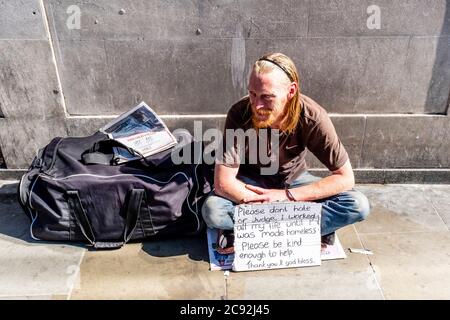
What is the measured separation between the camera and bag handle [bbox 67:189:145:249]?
2.73 meters

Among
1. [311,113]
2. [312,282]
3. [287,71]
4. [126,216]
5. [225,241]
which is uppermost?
[287,71]

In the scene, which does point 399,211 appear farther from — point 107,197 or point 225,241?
point 107,197

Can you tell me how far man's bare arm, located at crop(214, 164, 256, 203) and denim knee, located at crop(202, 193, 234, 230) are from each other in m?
0.05

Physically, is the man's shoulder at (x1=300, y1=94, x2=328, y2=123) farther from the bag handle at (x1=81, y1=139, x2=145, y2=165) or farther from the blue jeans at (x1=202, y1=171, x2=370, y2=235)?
the bag handle at (x1=81, y1=139, x2=145, y2=165)

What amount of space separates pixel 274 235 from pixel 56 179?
148 cm

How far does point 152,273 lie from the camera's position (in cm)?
266

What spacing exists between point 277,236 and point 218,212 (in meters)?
0.41

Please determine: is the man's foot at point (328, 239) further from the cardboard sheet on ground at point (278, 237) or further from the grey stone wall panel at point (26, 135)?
the grey stone wall panel at point (26, 135)

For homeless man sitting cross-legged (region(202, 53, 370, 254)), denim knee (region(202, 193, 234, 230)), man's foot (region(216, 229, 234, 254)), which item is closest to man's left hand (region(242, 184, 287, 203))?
homeless man sitting cross-legged (region(202, 53, 370, 254))

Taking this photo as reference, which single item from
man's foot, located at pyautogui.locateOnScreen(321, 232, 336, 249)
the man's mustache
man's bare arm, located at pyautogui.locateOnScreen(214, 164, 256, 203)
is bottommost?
man's foot, located at pyautogui.locateOnScreen(321, 232, 336, 249)

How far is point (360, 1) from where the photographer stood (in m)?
3.02

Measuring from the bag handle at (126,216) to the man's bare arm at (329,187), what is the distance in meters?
1.03

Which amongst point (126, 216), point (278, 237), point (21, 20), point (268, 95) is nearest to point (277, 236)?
point (278, 237)

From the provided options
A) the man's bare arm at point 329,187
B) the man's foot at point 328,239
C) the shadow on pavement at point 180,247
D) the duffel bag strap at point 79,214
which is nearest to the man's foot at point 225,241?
the shadow on pavement at point 180,247
